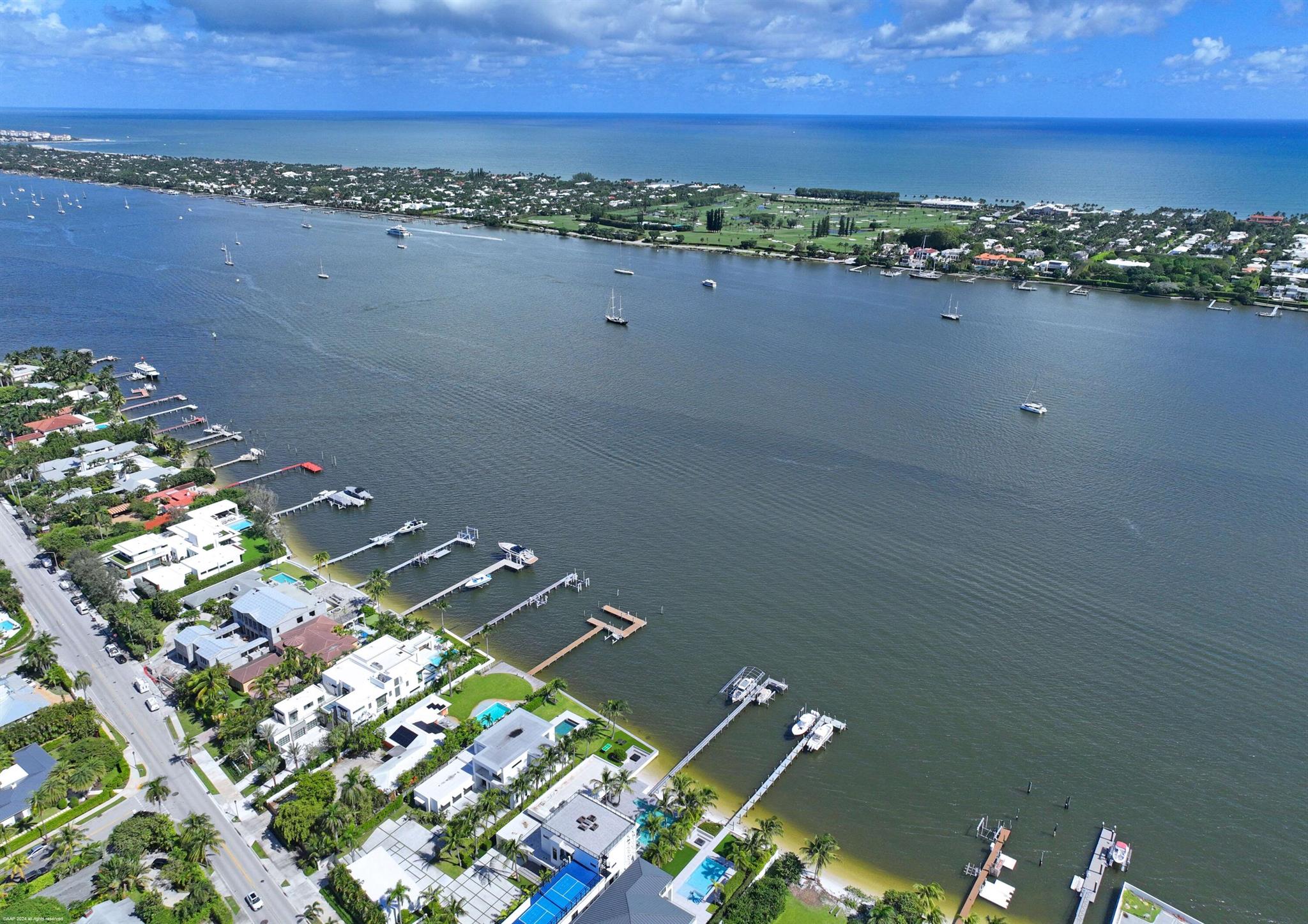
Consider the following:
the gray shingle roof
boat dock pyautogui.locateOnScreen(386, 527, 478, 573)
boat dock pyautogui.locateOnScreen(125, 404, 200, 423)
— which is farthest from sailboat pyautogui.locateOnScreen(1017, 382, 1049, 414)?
boat dock pyautogui.locateOnScreen(125, 404, 200, 423)

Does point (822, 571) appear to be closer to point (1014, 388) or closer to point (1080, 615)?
point (1080, 615)

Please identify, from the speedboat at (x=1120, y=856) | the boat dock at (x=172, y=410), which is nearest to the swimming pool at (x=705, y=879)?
the speedboat at (x=1120, y=856)

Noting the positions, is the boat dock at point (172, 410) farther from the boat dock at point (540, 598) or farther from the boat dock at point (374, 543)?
the boat dock at point (540, 598)

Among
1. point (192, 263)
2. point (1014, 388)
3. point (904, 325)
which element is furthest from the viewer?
point (192, 263)

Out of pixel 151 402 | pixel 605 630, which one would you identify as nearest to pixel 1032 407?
pixel 605 630

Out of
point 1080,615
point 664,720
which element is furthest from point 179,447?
point 1080,615
